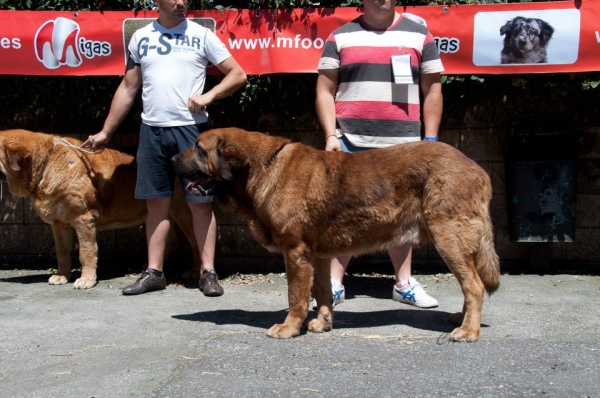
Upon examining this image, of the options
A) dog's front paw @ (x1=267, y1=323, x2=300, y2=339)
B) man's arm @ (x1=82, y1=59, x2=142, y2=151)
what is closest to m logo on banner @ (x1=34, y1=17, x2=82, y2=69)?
man's arm @ (x1=82, y1=59, x2=142, y2=151)

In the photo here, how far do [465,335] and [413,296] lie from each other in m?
1.25

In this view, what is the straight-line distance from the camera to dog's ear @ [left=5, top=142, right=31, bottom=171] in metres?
6.50

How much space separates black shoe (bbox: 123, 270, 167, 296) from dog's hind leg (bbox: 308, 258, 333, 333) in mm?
1803

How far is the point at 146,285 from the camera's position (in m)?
6.38

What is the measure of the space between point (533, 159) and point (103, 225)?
4.10m

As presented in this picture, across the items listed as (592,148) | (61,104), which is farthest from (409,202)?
(61,104)

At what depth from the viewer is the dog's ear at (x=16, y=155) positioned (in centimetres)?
650

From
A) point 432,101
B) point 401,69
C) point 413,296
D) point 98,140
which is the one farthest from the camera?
point 98,140

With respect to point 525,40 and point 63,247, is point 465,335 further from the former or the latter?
point 63,247

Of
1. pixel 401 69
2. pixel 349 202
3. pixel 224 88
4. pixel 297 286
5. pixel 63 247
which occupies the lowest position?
pixel 63 247

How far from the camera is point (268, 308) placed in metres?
5.91

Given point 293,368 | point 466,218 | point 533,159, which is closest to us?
point 293,368

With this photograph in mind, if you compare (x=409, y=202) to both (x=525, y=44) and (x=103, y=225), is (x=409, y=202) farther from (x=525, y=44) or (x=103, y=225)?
(x=103, y=225)

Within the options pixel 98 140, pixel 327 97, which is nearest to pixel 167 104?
pixel 98 140
